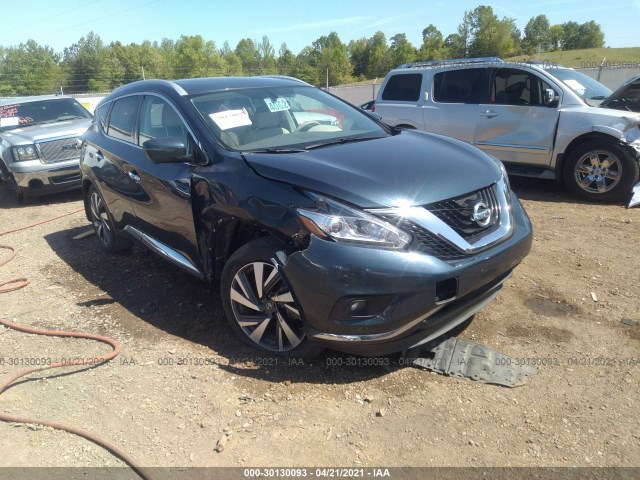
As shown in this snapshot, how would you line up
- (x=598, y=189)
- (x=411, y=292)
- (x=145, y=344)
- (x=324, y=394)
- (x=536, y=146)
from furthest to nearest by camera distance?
(x=536, y=146) < (x=598, y=189) < (x=145, y=344) < (x=324, y=394) < (x=411, y=292)

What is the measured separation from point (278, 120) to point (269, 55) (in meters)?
105

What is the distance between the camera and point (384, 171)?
2.90 m

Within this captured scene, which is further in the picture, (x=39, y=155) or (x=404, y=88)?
(x=404, y=88)

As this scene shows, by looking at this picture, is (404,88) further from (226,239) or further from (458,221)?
(458,221)

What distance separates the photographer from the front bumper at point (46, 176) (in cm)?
780

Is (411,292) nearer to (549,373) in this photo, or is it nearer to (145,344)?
(549,373)

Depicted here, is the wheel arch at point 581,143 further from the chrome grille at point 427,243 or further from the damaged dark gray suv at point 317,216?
the chrome grille at point 427,243

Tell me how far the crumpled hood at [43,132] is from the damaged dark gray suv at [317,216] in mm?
4875

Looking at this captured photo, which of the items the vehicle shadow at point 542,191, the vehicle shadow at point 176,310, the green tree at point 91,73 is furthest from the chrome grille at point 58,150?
the green tree at point 91,73

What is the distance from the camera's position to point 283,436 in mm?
2568

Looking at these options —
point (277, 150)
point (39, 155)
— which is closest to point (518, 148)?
point (277, 150)

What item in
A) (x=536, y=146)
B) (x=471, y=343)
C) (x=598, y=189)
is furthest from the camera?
(x=536, y=146)

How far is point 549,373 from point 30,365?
3474mm

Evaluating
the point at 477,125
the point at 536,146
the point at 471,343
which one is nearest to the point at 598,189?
the point at 536,146
